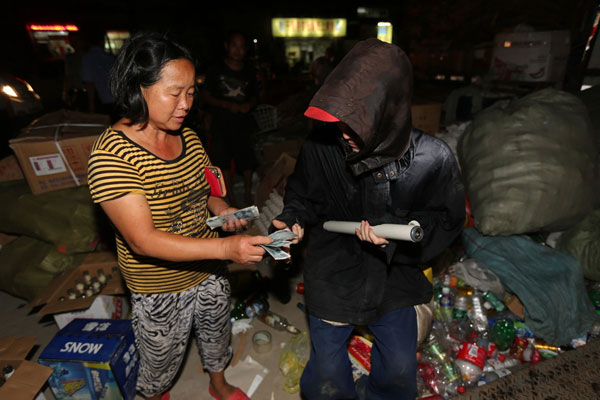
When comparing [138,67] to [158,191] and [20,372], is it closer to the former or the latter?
[158,191]

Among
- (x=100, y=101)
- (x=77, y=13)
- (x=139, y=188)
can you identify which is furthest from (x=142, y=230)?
(x=77, y=13)

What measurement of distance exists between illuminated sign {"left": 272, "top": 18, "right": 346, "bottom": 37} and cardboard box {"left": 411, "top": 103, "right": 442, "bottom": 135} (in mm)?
19620

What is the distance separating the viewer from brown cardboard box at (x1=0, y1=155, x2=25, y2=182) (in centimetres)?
327

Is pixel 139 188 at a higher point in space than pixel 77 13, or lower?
lower

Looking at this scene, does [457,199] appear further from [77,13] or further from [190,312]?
[77,13]

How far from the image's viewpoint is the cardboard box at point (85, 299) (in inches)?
96.0

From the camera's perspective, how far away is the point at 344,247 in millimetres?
1712

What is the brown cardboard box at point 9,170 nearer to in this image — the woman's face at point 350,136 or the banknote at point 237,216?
the banknote at point 237,216

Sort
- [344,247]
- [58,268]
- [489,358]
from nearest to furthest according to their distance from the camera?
[344,247], [489,358], [58,268]

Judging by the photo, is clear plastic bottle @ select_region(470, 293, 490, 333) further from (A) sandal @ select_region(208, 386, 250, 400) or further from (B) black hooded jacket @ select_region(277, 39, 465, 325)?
(A) sandal @ select_region(208, 386, 250, 400)

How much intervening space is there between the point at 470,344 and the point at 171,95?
2.52 meters

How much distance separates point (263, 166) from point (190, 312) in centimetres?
383

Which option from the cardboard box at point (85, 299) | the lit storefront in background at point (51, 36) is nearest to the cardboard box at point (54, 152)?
the cardboard box at point (85, 299)

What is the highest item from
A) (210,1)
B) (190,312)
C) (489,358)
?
(210,1)
